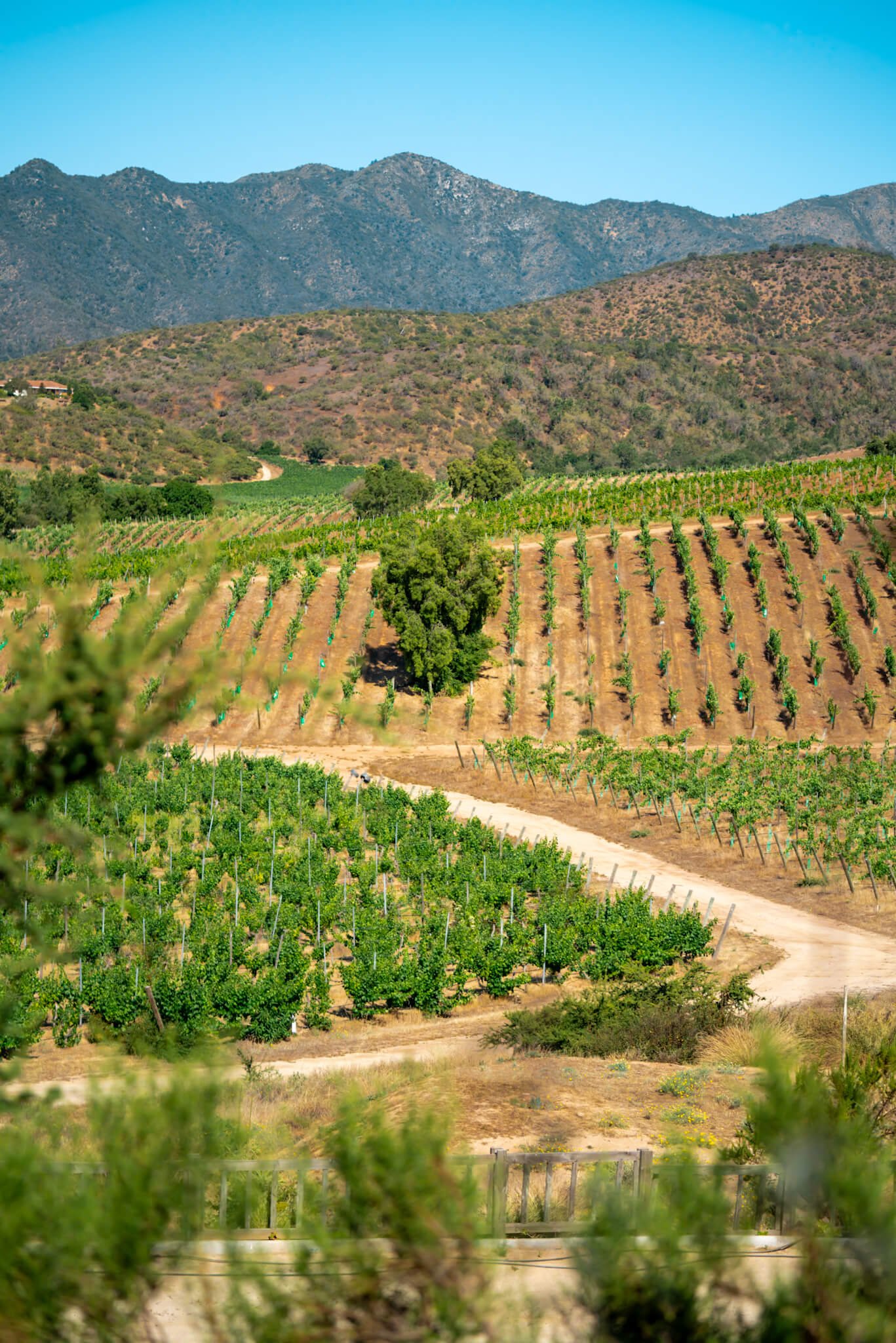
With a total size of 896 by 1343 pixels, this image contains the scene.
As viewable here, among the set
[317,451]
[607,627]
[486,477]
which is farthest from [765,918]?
[317,451]

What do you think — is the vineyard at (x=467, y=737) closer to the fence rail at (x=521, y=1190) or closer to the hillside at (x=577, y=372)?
the fence rail at (x=521, y=1190)

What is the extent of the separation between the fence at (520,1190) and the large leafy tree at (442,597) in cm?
2377

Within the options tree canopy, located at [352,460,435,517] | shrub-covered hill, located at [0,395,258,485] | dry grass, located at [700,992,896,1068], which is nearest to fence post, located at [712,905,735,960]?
dry grass, located at [700,992,896,1068]

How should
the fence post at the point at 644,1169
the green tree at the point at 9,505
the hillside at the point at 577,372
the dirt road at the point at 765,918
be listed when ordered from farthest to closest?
the hillside at the point at 577,372 < the green tree at the point at 9,505 < the dirt road at the point at 765,918 < the fence post at the point at 644,1169

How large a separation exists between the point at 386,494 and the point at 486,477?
6.95 m

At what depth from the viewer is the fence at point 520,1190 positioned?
342 inches

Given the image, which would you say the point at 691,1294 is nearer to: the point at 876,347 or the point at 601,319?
the point at 876,347

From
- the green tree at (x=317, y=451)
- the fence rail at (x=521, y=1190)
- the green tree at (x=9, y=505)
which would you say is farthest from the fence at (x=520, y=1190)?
the green tree at (x=317, y=451)

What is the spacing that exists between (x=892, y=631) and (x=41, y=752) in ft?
120

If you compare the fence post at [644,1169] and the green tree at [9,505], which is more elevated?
the green tree at [9,505]

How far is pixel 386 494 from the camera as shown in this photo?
62.1 metres

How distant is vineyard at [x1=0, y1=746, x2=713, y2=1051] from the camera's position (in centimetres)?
1588

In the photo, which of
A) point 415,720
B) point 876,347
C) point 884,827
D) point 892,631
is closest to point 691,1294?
point 884,827

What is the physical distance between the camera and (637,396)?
114250 millimetres
